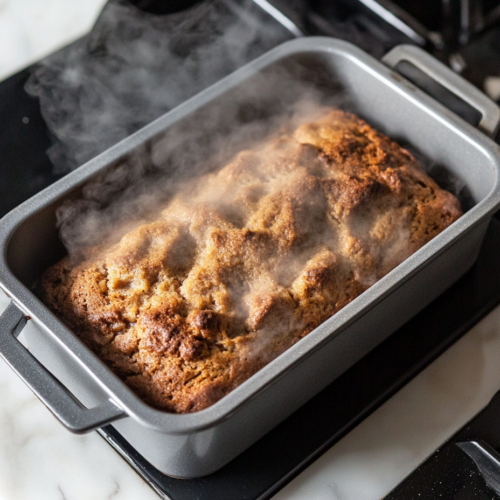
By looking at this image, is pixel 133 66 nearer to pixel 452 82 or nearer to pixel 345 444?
pixel 452 82

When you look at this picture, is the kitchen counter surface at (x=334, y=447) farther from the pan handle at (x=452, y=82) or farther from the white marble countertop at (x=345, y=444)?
the pan handle at (x=452, y=82)

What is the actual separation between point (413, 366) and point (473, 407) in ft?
0.49

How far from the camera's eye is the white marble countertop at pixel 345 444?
4.14 feet

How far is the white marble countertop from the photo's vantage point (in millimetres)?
1263

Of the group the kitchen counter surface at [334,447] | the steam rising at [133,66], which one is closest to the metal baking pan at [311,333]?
the kitchen counter surface at [334,447]

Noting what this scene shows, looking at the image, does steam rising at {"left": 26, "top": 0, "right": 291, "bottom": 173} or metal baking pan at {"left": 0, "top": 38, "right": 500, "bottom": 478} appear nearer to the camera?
metal baking pan at {"left": 0, "top": 38, "right": 500, "bottom": 478}

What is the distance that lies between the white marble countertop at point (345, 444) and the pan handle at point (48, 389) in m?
0.29

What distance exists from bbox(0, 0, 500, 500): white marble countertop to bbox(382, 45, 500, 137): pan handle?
43cm

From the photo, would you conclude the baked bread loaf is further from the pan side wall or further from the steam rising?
the steam rising

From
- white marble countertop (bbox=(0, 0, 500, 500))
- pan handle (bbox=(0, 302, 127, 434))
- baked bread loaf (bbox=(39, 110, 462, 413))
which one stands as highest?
pan handle (bbox=(0, 302, 127, 434))

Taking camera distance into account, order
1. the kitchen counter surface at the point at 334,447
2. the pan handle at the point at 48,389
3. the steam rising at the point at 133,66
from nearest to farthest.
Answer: the pan handle at the point at 48,389, the kitchen counter surface at the point at 334,447, the steam rising at the point at 133,66

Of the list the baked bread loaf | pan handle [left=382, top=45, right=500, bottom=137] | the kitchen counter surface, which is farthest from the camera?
pan handle [left=382, top=45, right=500, bottom=137]

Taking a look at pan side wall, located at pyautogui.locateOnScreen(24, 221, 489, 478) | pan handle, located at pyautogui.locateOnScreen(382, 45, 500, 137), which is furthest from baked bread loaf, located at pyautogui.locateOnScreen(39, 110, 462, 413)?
pan handle, located at pyautogui.locateOnScreen(382, 45, 500, 137)

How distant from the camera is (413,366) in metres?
1.36
